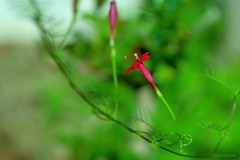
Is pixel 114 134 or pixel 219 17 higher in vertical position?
pixel 219 17

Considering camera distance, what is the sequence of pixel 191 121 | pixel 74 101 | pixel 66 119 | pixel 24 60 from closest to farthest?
pixel 191 121, pixel 74 101, pixel 66 119, pixel 24 60

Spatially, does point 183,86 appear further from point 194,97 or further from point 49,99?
point 49,99

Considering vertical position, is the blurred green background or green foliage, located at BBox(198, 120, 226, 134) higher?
the blurred green background

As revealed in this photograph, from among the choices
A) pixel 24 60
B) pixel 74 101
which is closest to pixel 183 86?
pixel 74 101

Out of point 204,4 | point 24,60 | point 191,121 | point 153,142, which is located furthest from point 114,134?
point 24,60

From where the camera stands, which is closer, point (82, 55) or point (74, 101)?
point (82, 55)

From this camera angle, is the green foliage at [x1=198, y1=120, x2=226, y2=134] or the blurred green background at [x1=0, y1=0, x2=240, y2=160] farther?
the blurred green background at [x1=0, y1=0, x2=240, y2=160]

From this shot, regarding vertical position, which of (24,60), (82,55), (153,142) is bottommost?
(153,142)

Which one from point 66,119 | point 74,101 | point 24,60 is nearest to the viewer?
point 74,101

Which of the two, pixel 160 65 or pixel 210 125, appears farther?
pixel 160 65

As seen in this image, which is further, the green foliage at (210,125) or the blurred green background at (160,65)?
the blurred green background at (160,65)

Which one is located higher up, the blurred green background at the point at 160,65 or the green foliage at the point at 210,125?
the blurred green background at the point at 160,65
